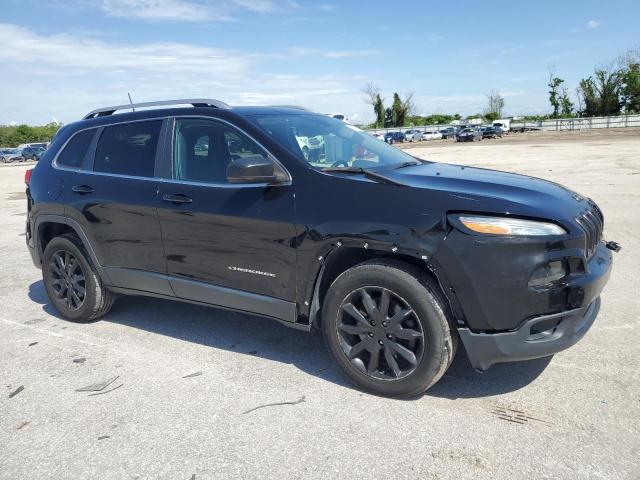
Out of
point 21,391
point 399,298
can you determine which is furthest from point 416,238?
point 21,391

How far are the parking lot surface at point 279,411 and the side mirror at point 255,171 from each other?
4.37 ft

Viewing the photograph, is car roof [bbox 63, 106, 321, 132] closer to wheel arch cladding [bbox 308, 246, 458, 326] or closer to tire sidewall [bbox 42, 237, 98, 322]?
tire sidewall [bbox 42, 237, 98, 322]

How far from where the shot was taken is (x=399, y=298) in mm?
3145

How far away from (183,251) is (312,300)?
111 centimetres

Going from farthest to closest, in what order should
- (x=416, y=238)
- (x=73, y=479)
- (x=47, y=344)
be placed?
1. (x=47, y=344)
2. (x=416, y=238)
3. (x=73, y=479)

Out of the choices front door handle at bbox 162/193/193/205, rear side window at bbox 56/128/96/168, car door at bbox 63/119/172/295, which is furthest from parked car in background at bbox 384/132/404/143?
front door handle at bbox 162/193/193/205

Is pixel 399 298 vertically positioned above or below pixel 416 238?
below

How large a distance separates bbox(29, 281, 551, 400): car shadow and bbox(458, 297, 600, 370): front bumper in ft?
1.46

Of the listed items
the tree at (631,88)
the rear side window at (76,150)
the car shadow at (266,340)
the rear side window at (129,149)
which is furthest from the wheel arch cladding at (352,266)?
the tree at (631,88)

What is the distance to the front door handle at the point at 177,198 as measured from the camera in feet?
12.8

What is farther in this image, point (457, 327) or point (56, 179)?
point (56, 179)

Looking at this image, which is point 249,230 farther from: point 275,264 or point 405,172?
point 405,172

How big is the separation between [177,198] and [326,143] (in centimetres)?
116

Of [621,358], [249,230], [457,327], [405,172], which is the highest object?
[405,172]
